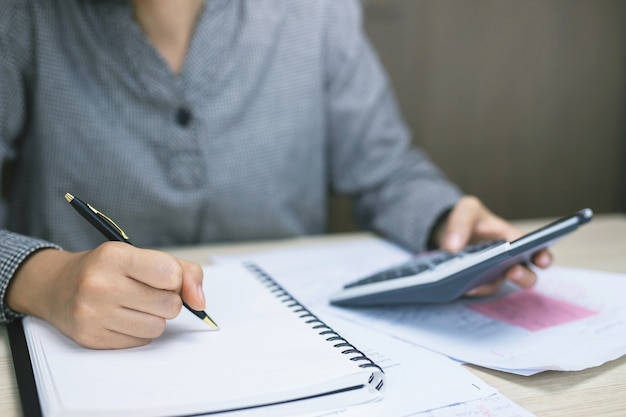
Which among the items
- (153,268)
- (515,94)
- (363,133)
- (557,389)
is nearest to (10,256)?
(153,268)

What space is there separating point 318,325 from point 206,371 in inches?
4.4

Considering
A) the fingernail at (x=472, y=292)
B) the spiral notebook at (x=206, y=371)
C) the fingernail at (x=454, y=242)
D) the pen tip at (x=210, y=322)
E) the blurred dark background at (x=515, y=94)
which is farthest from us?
the blurred dark background at (x=515, y=94)

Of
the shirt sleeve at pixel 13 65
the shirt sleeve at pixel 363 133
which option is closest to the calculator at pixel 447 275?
the shirt sleeve at pixel 363 133

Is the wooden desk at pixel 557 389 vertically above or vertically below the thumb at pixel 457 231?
above

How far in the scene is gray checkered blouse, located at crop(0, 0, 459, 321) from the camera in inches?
34.1

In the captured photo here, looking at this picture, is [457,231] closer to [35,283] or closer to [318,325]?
[318,325]

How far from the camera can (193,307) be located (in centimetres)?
50

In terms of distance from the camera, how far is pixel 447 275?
22.2 inches

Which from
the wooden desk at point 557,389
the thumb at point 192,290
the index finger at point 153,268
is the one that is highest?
the index finger at point 153,268

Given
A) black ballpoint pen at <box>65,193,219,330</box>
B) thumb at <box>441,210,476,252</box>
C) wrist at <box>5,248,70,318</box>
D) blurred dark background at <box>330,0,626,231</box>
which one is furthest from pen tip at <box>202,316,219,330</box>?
blurred dark background at <box>330,0,626,231</box>

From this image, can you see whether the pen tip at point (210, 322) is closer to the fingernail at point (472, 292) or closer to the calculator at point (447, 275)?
the calculator at point (447, 275)

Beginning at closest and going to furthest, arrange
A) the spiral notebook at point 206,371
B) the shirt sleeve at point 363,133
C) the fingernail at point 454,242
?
1. the spiral notebook at point 206,371
2. the fingernail at point 454,242
3. the shirt sleeve at point 363,133

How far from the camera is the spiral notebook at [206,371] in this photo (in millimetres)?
405

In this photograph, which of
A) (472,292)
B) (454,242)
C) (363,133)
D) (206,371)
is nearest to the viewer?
(206,371)
